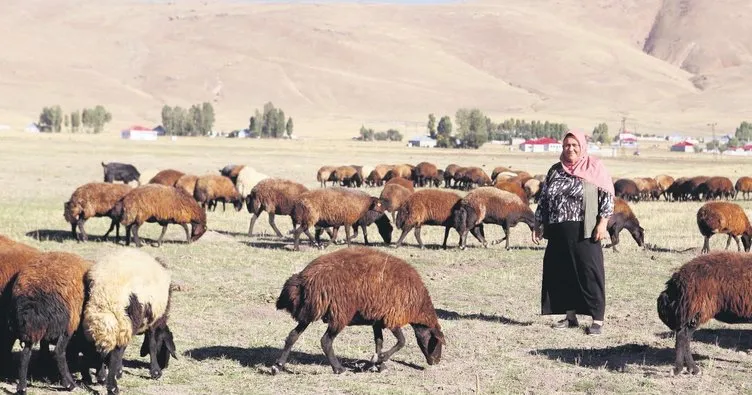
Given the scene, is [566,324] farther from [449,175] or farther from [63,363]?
→ [449,175]

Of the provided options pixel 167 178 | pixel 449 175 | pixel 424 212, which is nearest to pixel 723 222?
pixel 424 212

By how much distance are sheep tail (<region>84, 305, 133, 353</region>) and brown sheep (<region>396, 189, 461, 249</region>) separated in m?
10.9

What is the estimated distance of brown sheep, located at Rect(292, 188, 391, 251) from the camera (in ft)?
57.7

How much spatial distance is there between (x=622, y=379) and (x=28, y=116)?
169 metres

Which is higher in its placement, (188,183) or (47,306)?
(47,306)

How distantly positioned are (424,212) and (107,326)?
37.0 feet

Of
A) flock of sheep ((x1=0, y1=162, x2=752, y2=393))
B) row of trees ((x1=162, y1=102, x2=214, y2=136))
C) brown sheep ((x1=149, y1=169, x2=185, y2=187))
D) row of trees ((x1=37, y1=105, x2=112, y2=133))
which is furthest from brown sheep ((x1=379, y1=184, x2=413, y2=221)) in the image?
row of trees ((x1=37, y1=105, x2=112, y2=133))

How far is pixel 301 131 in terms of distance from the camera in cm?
15700

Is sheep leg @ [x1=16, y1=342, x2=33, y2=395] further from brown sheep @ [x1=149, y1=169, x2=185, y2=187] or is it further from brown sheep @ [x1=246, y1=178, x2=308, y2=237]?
brown sheep @ [x1=149, y1=169, x2=185, y2=187]

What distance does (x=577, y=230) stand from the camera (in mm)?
10516

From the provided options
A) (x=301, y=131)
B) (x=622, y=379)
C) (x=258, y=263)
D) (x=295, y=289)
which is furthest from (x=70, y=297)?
(x=301, y=131)

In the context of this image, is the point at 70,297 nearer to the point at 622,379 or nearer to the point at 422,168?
the point at 622,379

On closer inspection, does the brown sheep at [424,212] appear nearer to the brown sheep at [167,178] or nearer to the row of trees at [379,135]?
the brown sheep at [167,178]

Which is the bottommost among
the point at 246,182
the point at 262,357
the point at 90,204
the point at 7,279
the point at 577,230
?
the point at 262,357
